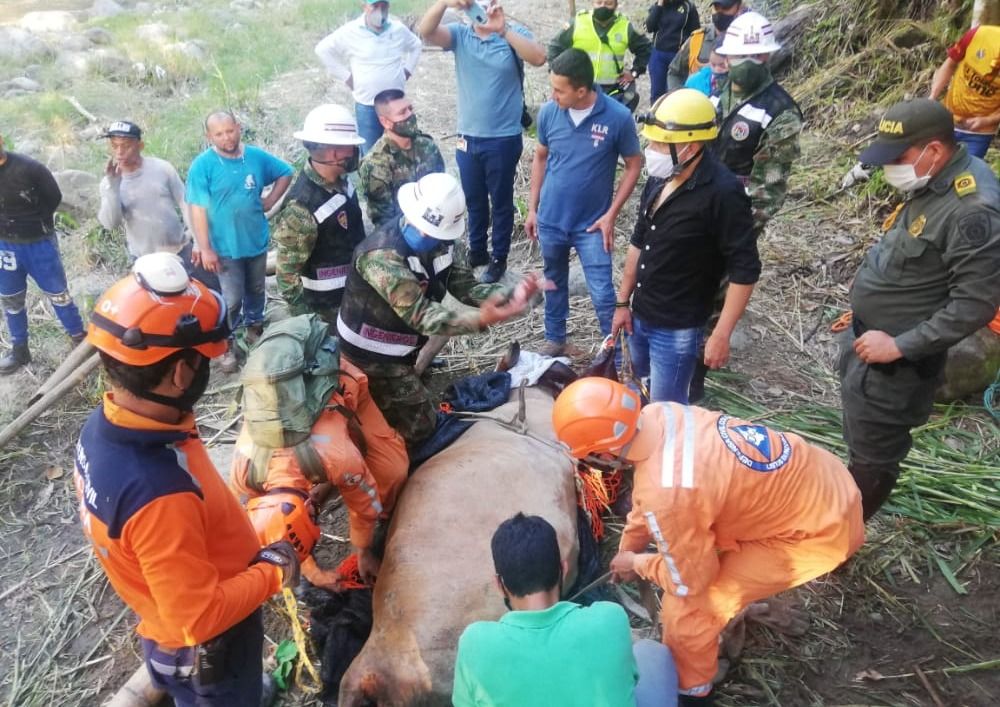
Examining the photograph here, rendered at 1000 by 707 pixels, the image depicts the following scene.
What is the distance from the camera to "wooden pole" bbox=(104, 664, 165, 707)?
2963 mm

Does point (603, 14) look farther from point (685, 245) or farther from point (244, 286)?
point (244, 286)

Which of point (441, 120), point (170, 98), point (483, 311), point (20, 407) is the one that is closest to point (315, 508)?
point (483, 311)

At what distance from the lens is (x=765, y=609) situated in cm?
326

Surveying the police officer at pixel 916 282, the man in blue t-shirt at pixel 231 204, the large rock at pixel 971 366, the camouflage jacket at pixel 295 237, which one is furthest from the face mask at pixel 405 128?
the large rock at pixel 971 366

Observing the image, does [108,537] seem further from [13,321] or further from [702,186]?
[13,321]

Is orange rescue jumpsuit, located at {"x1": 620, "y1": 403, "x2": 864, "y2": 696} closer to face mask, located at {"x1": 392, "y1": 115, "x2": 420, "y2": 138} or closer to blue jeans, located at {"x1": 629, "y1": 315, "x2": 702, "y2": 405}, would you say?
blue jeans, located at {"x1": 629, "y1": 315, "x2": 702, "y2": 405}

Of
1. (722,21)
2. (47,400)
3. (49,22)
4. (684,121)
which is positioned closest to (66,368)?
(47,400)

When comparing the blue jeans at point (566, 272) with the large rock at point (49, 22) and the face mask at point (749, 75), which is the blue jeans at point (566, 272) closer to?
the face mask at point (749, 75)

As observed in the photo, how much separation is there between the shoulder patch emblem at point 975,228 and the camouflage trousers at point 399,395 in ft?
8.35

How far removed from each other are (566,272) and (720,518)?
2657 millimetres

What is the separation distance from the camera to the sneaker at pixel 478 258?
20.1ft

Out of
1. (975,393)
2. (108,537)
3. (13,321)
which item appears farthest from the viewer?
(13,321)

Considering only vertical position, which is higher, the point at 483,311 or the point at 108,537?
the point at 108,537

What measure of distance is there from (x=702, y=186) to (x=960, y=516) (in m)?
2.15
